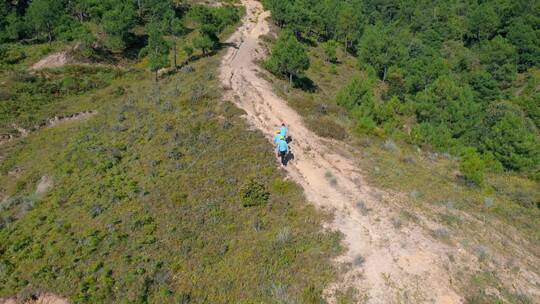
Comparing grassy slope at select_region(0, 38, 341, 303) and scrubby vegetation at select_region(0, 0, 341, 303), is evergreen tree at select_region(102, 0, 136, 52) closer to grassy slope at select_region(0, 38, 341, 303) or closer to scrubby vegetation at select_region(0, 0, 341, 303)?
scrubby vegetation at select_region(0, 0, 341, 303)

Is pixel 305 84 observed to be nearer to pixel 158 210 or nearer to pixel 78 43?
pixel 158 210

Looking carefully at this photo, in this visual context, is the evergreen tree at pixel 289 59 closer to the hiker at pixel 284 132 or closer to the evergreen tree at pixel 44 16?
the hiker at pixel 284 132

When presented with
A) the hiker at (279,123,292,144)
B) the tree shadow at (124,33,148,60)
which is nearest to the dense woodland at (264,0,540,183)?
the hiker at (279,123,292,144)

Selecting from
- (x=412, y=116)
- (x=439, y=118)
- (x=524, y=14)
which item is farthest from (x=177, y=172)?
(x=524, y=14)

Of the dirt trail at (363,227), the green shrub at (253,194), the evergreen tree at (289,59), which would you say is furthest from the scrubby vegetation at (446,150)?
the green shrub at (253,194)

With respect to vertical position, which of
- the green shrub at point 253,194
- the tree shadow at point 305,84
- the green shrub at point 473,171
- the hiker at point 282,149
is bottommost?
the tree shadow at point 305,84

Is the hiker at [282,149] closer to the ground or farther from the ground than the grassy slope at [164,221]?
farther from the ground

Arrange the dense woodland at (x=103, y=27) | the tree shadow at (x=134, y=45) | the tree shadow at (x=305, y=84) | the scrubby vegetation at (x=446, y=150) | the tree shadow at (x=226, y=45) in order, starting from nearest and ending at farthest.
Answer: the scrubby vegetation at (x=446, y=150)
the tree shadow at (x=305, y=84)
the dense woodland at (x=103, y=27)
the tree shadow at (x=226, y=45)
the tree shadow at (x=134, y=45)
